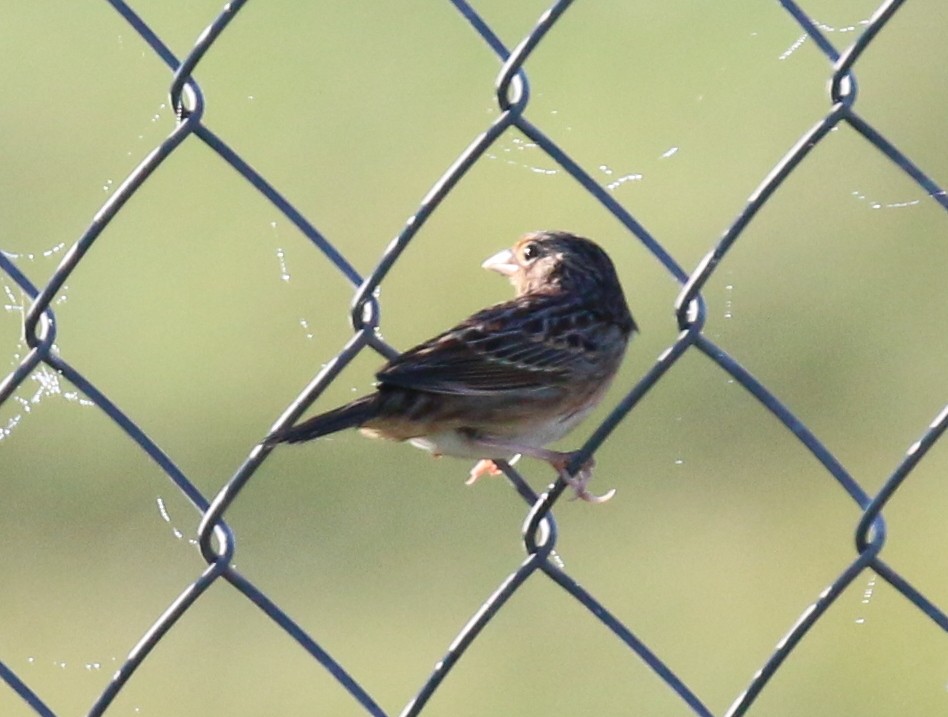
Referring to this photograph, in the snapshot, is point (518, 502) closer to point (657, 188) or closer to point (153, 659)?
point (153, 659)

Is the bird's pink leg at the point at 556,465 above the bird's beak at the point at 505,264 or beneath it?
beneath

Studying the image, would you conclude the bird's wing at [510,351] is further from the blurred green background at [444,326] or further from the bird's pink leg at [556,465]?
the blurred green background at [444,326]

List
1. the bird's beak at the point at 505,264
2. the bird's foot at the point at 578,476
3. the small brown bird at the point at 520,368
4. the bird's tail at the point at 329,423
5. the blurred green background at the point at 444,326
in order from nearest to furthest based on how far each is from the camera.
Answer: the bird's tail at the point at 329,423, the bird's foot at the point at 578,476, the small brown bird at the point at 520,368, the bird's beak at the point at 505,264, the blurred green background at the point at 444,326

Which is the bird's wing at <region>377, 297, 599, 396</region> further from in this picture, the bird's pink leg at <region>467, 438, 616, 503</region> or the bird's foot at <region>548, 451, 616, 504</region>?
the bird's foot at <region>548, 451, 616, 504</region>

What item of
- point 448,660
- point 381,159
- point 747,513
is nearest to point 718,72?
point 381,159

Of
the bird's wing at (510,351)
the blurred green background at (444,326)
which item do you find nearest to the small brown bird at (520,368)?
the bird's wing at (510,351)

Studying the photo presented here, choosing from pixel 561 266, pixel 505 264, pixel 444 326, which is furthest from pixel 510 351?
pixel 444 326

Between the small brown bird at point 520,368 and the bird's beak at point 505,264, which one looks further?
the bird's beak at point 505,264

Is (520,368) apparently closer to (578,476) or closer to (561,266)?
(561,266)
